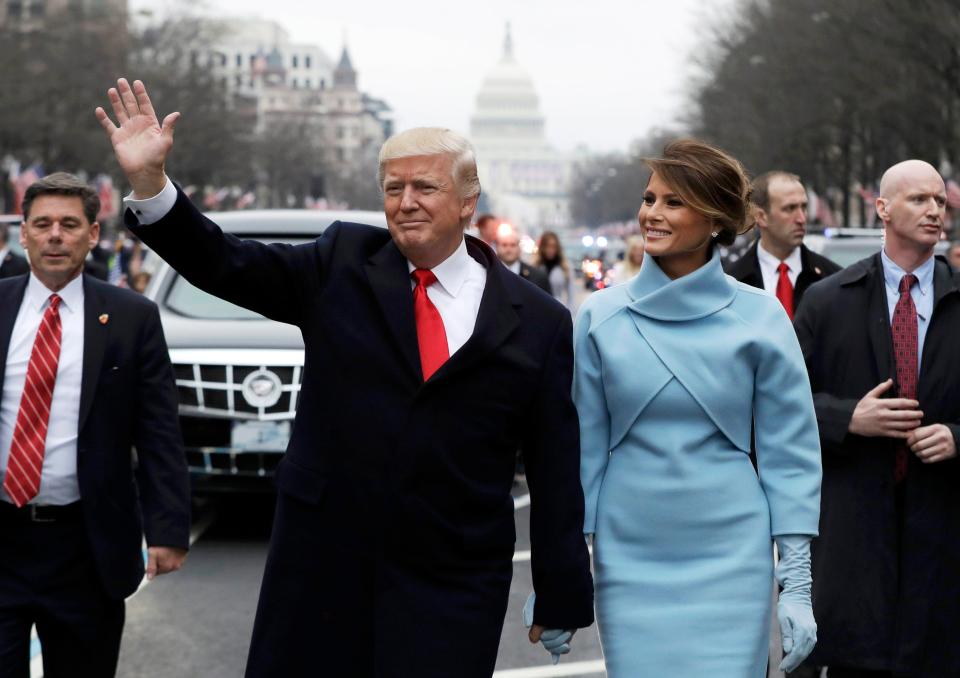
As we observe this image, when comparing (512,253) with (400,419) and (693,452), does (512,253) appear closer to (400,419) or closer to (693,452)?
(693,452)

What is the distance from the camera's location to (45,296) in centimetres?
545

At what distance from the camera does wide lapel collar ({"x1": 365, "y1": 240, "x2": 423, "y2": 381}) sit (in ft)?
13.8

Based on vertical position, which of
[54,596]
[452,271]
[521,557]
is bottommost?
[521,557]

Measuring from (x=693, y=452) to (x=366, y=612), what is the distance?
0.87 metres

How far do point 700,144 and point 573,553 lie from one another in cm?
107

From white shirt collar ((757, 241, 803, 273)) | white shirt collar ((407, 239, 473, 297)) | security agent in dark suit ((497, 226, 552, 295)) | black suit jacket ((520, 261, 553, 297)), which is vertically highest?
white shirt collar ((407, 239, 473, 297))

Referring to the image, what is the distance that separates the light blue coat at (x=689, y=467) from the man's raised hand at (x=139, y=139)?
1.13m

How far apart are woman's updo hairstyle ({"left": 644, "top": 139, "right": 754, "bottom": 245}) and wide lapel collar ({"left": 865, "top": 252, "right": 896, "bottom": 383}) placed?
4.49ft

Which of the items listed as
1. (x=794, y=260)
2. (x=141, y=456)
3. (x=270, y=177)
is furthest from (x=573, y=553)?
(x=270, y=177)

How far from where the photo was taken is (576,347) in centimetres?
454

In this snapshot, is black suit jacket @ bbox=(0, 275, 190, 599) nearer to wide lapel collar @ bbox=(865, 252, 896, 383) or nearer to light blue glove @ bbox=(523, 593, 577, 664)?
light blue glove @ bbox=(523, 593, 577, 664)

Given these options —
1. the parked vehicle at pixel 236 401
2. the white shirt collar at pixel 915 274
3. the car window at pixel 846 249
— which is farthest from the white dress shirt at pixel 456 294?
the car window at pixel 846 249

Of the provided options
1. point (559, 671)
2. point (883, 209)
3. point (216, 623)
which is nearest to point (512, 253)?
point (216, 623)

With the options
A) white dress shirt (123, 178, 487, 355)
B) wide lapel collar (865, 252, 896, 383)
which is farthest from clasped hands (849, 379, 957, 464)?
white dress shirt (123, 178, 487, 355)
